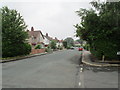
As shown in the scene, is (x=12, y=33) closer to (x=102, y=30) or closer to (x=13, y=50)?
(x=13, y=50)

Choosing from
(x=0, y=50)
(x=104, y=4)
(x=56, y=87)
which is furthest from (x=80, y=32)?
(x=56, y=87)

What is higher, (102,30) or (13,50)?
(102,30)

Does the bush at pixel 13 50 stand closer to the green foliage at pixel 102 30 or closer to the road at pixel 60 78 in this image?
the road at pixel 60 78

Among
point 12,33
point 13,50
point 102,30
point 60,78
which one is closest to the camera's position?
point 60,78

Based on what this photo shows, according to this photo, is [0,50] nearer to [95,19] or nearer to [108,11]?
[95,19]

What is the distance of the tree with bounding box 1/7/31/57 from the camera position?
2066 centimetres

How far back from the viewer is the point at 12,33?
2059 cm

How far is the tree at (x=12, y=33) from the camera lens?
20.7m

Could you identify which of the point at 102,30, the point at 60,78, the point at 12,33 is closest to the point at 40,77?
the point at 60,78

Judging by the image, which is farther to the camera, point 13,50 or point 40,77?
point 13,50

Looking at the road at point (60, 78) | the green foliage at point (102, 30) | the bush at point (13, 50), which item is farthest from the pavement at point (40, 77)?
the bush at point (13, 50)

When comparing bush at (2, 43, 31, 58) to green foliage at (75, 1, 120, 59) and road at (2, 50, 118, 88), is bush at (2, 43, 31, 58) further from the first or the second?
green foliage at (75, 1, 120, 59)

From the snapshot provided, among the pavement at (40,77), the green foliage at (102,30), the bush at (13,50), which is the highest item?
the green foliage at (102,30)

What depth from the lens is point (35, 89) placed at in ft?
19.3
